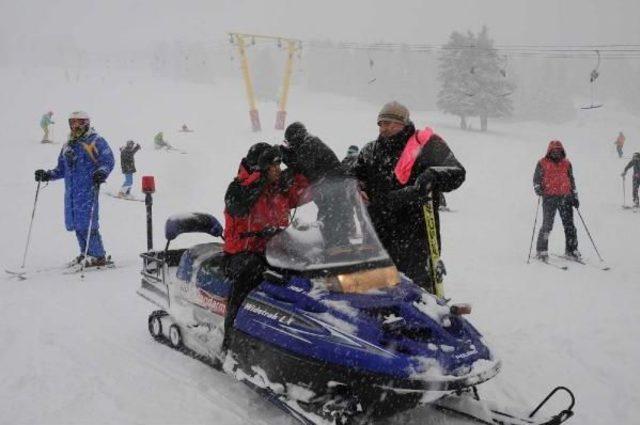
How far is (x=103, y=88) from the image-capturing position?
47.6 meters

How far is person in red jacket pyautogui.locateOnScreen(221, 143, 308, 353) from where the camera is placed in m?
3.82

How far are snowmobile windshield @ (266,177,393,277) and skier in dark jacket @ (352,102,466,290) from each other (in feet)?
1.63

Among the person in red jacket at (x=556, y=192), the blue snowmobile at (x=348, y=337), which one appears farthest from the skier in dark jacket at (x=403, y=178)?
the person in red jacket at (x=556, y=192)

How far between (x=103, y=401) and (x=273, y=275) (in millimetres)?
1635

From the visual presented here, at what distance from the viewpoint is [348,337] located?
310cm

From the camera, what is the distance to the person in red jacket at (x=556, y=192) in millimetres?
8844

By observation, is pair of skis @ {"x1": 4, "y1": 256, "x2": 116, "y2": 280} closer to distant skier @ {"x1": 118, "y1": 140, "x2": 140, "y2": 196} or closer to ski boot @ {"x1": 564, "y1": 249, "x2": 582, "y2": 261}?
distant skier @ {"x1": 118, "y1": 140, "x2": 140, "y2": 196}

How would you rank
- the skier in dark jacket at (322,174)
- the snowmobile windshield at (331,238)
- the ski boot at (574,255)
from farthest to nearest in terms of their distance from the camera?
the ski boot at (574,255) < the skier in dark jacket at (322,174) < the snowmobile windshield at (331,238)

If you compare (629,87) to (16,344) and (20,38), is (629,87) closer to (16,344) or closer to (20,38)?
(16,344)

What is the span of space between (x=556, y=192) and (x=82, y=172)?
757 centimetres

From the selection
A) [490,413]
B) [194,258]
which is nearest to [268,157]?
[194,258]

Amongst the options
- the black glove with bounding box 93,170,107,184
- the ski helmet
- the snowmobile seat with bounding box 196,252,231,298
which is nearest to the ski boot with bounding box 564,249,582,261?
the snowmobile seat with bounding box 196,252,231,298

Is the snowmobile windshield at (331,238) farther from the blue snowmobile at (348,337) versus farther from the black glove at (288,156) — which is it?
the black glove at (288,156)

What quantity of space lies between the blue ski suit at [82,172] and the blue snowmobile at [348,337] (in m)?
4.23
